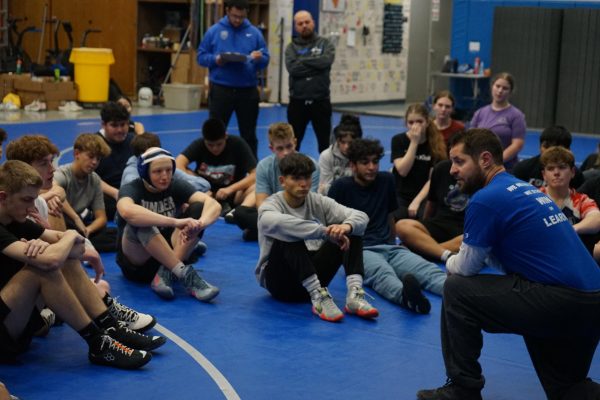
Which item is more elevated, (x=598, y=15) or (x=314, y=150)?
(x=598, y=15)

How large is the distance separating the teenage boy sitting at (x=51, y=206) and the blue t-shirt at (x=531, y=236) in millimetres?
2149

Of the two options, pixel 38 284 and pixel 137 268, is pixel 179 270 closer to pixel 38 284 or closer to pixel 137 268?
pixel 137 268

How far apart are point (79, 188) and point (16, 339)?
8.46 ft

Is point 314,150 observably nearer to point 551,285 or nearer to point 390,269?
point 390,269

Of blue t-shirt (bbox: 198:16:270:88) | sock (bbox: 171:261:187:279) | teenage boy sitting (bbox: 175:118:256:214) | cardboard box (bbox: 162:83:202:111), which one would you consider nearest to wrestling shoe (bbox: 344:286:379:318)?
sock (bbox: 171:261:187:279)

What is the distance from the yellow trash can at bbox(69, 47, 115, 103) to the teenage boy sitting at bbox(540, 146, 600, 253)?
12.1 m

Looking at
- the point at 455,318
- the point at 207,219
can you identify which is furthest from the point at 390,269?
the point at 455,318

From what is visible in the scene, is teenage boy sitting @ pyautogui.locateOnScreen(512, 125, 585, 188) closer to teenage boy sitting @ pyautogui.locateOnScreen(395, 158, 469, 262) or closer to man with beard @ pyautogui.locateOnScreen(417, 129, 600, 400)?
teenage boy sitting @ pyautogui.locateOnScreen(395, 158, 469, 262)

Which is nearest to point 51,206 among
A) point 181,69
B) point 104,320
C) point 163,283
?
point 163,283

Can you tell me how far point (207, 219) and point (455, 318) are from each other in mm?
2455

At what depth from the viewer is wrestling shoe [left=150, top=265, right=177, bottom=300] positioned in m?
6.53

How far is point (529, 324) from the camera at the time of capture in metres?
4.46

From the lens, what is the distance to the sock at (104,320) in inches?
205

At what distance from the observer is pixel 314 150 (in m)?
13.4
